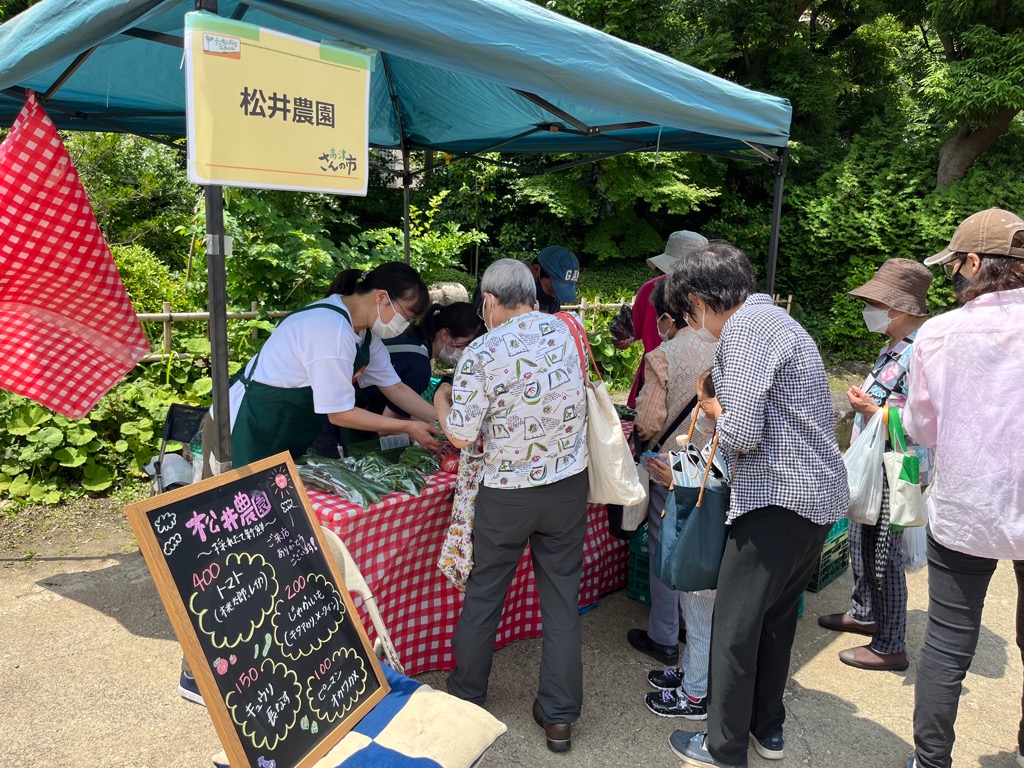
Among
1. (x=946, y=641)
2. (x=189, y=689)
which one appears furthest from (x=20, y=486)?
(x=946, y=641)

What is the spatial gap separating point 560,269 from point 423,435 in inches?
54.0

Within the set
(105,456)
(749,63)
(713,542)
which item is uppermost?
(749,63)

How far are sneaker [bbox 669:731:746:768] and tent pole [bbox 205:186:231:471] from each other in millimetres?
1869

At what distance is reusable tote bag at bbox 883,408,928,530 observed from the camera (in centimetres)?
298

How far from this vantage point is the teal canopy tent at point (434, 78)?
7.04 ft

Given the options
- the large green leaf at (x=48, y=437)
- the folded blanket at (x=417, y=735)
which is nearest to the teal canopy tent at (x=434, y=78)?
the folded blanket at (x=417, y=735)

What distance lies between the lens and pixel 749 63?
14.1m

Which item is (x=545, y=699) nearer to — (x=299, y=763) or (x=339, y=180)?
(x=299, y=763)

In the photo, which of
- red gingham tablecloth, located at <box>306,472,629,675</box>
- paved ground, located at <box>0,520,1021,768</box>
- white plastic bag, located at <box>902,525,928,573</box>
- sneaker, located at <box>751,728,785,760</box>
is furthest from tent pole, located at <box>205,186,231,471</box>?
white plastic bag, located at <box>902,525,928,573</box>

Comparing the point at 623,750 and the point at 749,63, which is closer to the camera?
the point at 623,750

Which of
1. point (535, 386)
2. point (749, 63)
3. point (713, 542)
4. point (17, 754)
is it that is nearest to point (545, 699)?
point (713, 542)

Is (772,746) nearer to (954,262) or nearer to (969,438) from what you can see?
(969,438)

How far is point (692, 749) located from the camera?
2.69 m

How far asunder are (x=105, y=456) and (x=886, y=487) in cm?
455
